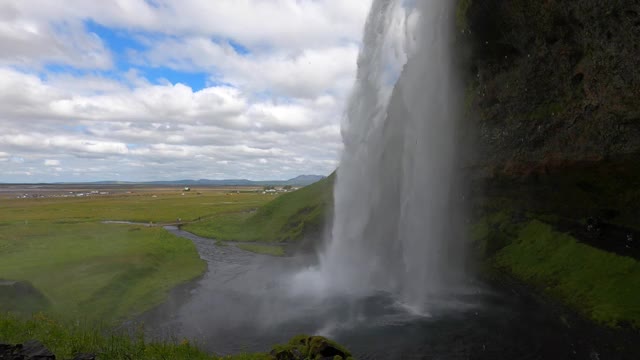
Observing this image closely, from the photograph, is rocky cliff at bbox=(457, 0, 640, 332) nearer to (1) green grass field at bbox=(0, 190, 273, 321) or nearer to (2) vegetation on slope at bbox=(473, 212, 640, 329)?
(2) vegetation on slope at bbox=(473, 212, 640, 329)

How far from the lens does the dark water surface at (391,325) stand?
24469 mm

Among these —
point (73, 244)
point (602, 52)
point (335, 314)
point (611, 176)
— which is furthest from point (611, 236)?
point (73, 244)

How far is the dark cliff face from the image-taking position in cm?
3488

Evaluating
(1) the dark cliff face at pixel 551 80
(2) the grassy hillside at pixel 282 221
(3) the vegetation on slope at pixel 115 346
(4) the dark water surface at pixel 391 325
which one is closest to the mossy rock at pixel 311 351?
(3) the vegetation on slope at pixel 115 346

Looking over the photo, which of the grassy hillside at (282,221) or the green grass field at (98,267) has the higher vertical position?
the grassy hillside at (282,221)

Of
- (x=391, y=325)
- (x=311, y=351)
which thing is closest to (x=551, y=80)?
(x=391, y=325)

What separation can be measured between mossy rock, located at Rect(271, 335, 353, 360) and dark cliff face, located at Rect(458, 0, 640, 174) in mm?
29085

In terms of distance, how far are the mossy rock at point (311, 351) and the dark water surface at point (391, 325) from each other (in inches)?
163

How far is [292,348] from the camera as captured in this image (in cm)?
2000

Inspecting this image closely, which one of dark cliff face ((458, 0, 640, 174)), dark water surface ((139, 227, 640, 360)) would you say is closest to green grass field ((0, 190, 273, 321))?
dark water surface ((139, 227, 640, 360))

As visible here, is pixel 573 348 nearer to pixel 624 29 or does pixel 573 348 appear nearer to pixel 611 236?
pixel 611 236

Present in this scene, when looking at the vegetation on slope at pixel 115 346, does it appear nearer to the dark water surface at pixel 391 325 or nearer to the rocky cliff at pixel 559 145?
the dark water surface at pixel 391 325

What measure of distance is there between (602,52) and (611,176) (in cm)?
1026

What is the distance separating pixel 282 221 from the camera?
84.2 metres
